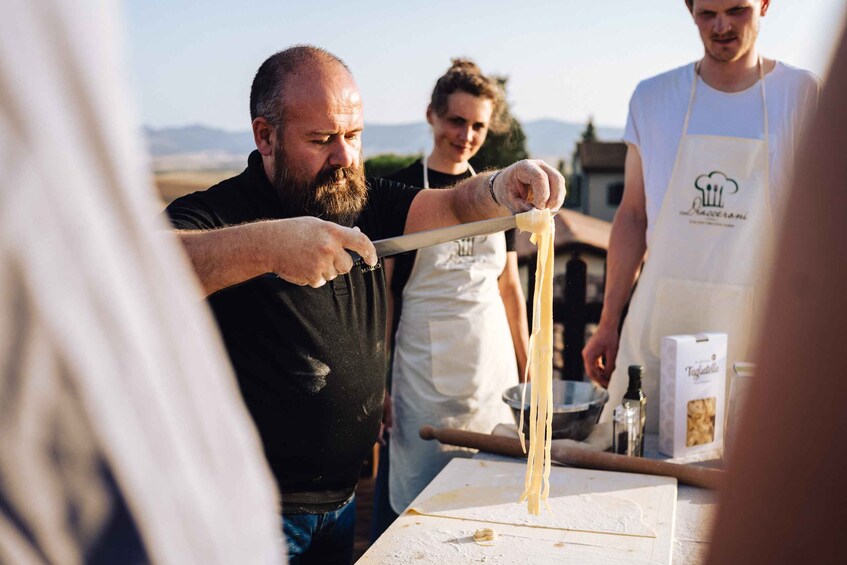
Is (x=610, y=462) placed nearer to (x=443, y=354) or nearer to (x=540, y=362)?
(x=540, y=362)

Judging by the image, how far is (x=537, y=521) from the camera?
6.96 feet

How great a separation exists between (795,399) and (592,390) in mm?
2629

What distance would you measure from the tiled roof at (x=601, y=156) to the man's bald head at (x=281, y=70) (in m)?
30.1

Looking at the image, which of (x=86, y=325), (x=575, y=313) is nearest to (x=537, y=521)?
(x=86, y=325)

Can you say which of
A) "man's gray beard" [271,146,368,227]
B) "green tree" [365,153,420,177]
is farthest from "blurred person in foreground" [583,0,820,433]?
"green tree" [365,153,420,177]

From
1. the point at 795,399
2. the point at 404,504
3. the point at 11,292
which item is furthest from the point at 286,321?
the point at 795,399

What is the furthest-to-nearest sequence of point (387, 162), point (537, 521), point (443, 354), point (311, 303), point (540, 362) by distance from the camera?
point (387, 162)
point (443, 354)
point (311, 303)
point (540, 362)
point (537, 521)

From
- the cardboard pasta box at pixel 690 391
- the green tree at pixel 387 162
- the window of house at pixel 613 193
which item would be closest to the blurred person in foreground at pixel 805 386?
the cardboard pasta box at pixel 690 391

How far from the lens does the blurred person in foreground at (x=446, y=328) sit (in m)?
3.70

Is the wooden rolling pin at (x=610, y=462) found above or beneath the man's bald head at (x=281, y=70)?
beneath


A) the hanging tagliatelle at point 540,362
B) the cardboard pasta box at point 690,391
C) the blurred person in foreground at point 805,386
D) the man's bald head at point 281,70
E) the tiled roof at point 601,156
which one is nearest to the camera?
the blurred person in foreground at point 805,386

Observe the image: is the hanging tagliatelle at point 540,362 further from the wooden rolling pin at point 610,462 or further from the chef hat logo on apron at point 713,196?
the chef hat logo on apron at point 713,196

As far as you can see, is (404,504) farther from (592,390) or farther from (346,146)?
(346,146)

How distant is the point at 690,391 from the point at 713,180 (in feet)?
3.20
